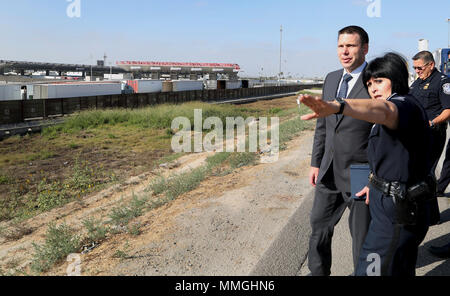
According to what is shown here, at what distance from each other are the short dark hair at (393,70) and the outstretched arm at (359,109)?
1.15 feet

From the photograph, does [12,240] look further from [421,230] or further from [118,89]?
[118,89]

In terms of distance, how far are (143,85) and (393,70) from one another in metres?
48.4

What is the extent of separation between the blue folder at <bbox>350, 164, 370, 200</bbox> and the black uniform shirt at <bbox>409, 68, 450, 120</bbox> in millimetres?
2886

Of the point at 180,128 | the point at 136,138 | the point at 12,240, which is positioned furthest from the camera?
the point at 180,128

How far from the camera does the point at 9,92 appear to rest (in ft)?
100

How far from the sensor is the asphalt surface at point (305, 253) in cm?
358

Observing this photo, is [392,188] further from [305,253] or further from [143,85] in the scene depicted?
[143,85]

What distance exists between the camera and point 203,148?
16.4 meters

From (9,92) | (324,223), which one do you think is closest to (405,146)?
(324,223)

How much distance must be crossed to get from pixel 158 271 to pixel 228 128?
69.5 ft

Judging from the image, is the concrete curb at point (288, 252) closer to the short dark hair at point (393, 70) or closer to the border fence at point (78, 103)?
the short dark hair at point (393, 70)

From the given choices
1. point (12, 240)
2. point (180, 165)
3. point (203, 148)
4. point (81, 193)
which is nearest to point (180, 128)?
point (203, 148)

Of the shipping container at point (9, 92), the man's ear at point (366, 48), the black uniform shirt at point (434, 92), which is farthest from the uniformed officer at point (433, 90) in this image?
the shipping container at point (9, 92)

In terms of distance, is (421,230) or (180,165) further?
(180,165)
